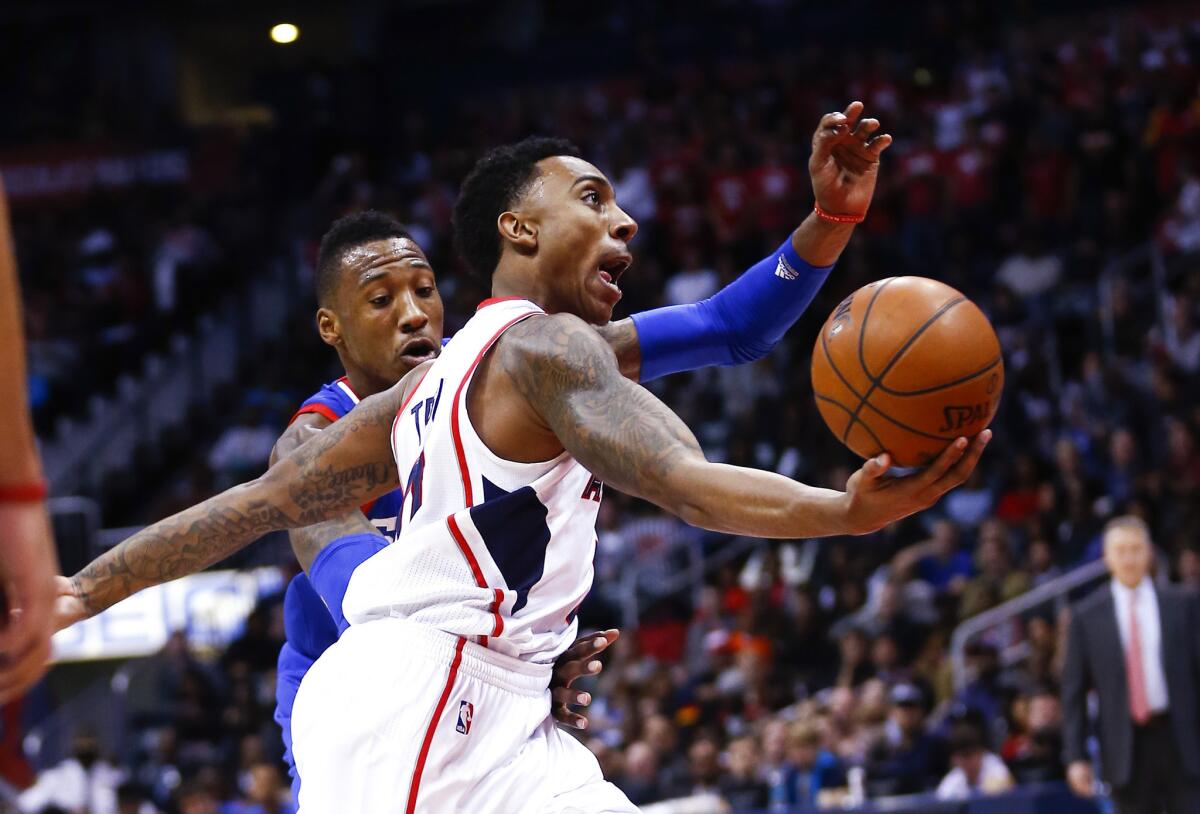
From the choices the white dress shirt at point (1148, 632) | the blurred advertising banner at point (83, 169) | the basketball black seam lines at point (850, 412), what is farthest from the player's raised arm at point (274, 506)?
the blurred advertising banner at point (83, 169)

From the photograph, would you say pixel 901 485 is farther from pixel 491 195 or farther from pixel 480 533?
pixel 491 195

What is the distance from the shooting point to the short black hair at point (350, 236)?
17.0 ft

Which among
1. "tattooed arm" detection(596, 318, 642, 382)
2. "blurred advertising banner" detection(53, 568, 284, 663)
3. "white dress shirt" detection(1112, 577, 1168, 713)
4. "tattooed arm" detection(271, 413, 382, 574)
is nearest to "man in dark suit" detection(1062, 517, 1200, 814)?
"white dress shirt" detection(1112, 577, 1168, 713)

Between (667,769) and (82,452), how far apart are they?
9937 mm

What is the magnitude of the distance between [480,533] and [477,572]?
91mm

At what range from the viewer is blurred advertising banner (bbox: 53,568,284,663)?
14.8m

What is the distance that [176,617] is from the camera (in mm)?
15578

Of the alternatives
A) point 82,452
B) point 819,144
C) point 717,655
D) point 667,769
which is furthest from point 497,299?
point 82,452

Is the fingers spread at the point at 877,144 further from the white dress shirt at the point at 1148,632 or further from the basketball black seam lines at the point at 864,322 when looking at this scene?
the white dress shirt at the point at 1148,632

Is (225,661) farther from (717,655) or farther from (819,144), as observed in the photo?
(819,144)

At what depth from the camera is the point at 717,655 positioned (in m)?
11.9

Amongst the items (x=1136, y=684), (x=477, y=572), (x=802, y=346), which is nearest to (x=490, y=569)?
(x=477, y=572)

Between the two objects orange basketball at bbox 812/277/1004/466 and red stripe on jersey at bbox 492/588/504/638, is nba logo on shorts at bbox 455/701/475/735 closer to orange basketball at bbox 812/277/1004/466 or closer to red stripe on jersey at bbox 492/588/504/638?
red stripe on jersey at bbox 492/588/504/638

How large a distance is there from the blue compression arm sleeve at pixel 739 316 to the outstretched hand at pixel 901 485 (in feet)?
6.70
